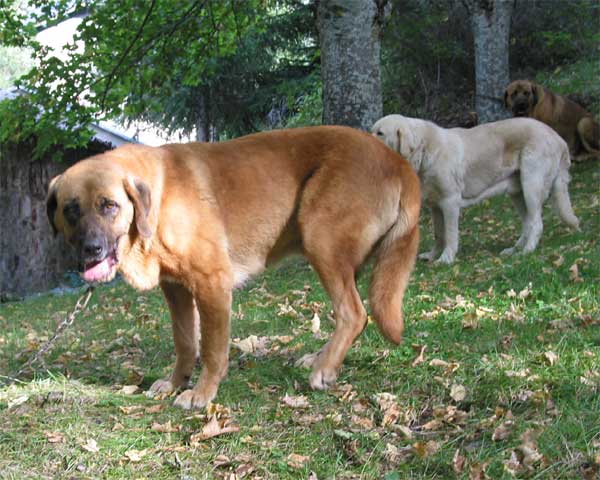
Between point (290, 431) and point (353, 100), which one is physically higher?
point (353, 100)

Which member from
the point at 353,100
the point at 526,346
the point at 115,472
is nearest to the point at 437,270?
the point at 353,100

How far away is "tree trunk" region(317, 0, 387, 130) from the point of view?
8.45 meters

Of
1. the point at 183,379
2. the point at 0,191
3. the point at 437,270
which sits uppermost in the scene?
the point at 183,379

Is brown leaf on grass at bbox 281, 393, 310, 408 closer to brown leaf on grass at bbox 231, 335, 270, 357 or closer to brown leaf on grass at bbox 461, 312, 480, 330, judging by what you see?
brown leaf on grass at bbox 231, 335, 270, 357

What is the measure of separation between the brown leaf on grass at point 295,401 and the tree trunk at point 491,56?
10.9 meters

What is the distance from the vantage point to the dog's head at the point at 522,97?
1260 cm

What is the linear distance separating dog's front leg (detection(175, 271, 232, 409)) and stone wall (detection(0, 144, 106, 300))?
13.1 metres

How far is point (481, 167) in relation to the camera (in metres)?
8.97

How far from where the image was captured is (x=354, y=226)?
457 cm

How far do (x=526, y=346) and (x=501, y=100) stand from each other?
33.9 ft

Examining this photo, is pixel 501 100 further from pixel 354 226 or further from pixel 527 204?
pixel 354 226

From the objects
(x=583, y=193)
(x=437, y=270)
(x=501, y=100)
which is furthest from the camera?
(x=501, y=100)

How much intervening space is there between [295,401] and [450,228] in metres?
4.91

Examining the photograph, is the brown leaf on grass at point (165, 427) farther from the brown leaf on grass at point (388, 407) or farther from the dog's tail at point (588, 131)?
the dog's tail at point (588, 131)
